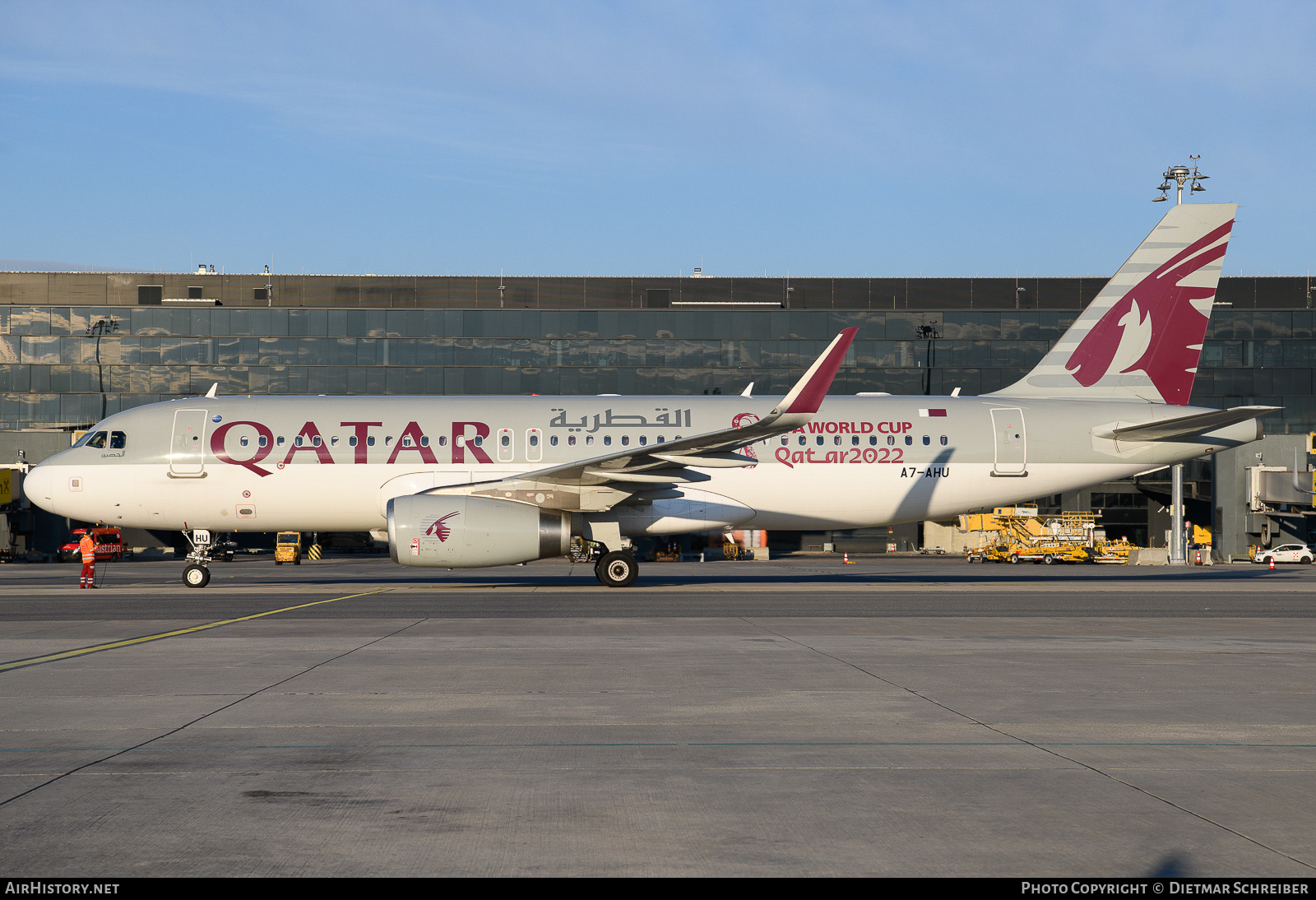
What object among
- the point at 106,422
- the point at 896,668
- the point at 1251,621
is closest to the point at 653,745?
the point at 896,668

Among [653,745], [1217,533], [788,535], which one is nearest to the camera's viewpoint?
[653,745]

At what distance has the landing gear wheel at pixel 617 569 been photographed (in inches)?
939

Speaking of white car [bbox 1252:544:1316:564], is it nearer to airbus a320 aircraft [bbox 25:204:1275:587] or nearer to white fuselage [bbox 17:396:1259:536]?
airbus a320 aircraft [bbox 25:204:1275:587]

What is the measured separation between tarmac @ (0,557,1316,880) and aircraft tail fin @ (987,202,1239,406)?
40.9ft

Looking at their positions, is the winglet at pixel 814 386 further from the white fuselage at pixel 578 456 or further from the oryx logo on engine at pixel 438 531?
the oryx logo on engine at pixel 438 531

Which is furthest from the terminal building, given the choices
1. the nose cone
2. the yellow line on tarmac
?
Answer: the yellow line on tarmac

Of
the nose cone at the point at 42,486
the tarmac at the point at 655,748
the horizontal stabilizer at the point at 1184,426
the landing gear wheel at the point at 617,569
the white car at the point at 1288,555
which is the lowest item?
the white car at the point at 1288,555

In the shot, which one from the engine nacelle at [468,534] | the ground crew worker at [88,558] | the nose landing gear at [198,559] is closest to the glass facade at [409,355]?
the ground crew worker at [88,558]

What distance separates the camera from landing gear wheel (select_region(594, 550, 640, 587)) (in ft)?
78.2

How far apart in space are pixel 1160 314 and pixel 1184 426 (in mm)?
3737

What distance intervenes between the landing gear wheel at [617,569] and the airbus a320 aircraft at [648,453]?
58 mm

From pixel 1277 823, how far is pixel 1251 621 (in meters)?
12.9
